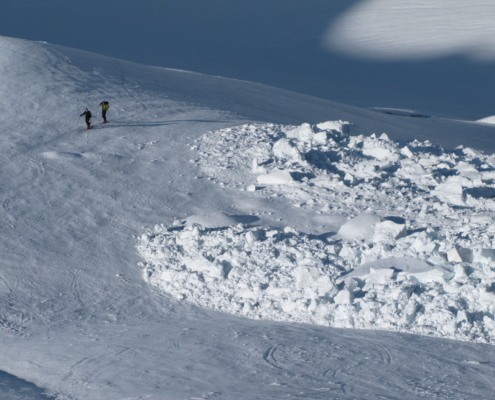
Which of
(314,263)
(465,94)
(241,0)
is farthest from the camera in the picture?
(241,0)

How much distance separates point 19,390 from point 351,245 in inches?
168

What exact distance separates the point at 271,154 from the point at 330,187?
157 centimetres

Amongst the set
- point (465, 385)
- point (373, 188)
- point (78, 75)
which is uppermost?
point (78, 75)

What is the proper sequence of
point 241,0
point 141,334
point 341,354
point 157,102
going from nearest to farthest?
point 341,354, point 141,334, point 157,102, point 241,0

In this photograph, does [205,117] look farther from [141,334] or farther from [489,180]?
[141,334]

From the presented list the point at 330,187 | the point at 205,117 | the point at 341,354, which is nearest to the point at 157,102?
the point at 205,117

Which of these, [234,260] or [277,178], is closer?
[234,260]

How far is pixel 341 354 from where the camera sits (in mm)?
5621

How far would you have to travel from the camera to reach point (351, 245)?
7.59m

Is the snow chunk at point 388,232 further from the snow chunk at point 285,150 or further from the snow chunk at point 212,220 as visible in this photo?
the snow chunk at point 285,150

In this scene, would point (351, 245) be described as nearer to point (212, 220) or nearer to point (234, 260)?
point (234, 260)

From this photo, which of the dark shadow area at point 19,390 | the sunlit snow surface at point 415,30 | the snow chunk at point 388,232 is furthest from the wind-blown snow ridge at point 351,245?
the sunlit snow surface at point 415,30

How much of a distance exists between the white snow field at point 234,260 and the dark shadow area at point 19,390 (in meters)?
0.02

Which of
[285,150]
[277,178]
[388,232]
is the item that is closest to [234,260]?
[388,232]
